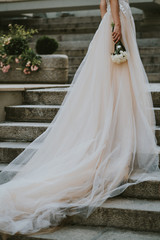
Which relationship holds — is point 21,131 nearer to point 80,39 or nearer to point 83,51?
point 83,51

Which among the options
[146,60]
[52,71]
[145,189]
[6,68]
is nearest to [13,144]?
[145,189]

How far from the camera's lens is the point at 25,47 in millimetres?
7734

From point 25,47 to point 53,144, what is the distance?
156 inches

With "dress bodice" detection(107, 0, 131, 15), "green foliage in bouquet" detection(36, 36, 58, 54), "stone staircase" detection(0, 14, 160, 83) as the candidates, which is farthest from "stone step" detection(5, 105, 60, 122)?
"stone staircase" detection(0, 14, 160, 83)

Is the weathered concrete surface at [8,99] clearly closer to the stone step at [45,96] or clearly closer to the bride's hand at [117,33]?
the stone step at [45,96]

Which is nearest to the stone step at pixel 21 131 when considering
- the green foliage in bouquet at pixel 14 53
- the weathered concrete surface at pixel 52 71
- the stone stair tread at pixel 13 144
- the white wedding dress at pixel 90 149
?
the stone stair tread at pixel 13 144

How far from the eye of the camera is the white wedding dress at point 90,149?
3545 mm

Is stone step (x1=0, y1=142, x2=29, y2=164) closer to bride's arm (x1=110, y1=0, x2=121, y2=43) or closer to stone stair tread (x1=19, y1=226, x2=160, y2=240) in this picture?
stone stair tread (x1=19, y1=226, x2=160, y2=240)

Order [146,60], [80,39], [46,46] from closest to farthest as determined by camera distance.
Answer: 1. [46,46]
2. [146,60]
3. [80,39]

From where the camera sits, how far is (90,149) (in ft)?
12.9

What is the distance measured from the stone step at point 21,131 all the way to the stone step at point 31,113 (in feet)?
0.74

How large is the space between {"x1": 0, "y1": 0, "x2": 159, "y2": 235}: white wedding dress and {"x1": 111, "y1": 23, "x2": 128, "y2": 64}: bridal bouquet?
0.23 feet

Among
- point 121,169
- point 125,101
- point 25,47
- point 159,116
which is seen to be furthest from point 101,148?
point 25,47

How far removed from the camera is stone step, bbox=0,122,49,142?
493 centimetres
